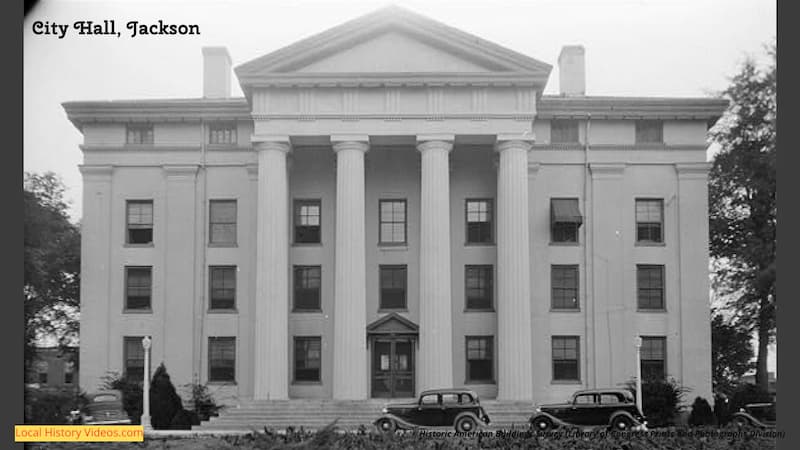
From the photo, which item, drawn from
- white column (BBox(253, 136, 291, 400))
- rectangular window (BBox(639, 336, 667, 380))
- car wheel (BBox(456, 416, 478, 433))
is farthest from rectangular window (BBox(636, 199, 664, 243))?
white column (BBox(253, 136, 291, 400))

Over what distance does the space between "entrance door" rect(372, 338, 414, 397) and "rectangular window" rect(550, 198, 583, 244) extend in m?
8.30

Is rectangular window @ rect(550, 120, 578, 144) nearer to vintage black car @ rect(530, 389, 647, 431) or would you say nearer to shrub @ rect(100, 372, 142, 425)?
vintage black car @ rect(530, 389, 647, 431)

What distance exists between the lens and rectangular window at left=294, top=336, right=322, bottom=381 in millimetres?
44781

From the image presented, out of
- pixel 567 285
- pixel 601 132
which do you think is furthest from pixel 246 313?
pixel 601 132

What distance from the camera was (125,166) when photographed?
45.8 metres

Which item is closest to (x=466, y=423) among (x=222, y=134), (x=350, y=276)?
(x=350, y=276)

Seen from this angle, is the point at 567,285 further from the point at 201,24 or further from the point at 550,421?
the point at 201,24

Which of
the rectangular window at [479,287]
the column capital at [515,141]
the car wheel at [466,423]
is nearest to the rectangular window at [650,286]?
the rectangular window at [479,287]

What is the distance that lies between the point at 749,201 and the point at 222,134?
24570mm

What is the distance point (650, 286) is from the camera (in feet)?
149

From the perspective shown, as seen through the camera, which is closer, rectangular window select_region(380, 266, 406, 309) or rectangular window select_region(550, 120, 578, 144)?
rectangular window select_region(380, 266, 406, 309)

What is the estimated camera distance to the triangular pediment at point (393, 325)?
44.2 metres

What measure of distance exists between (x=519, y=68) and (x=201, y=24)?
19017 millimetres

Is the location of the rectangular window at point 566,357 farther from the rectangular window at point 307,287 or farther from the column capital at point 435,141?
the rectangular window at point 307,287
